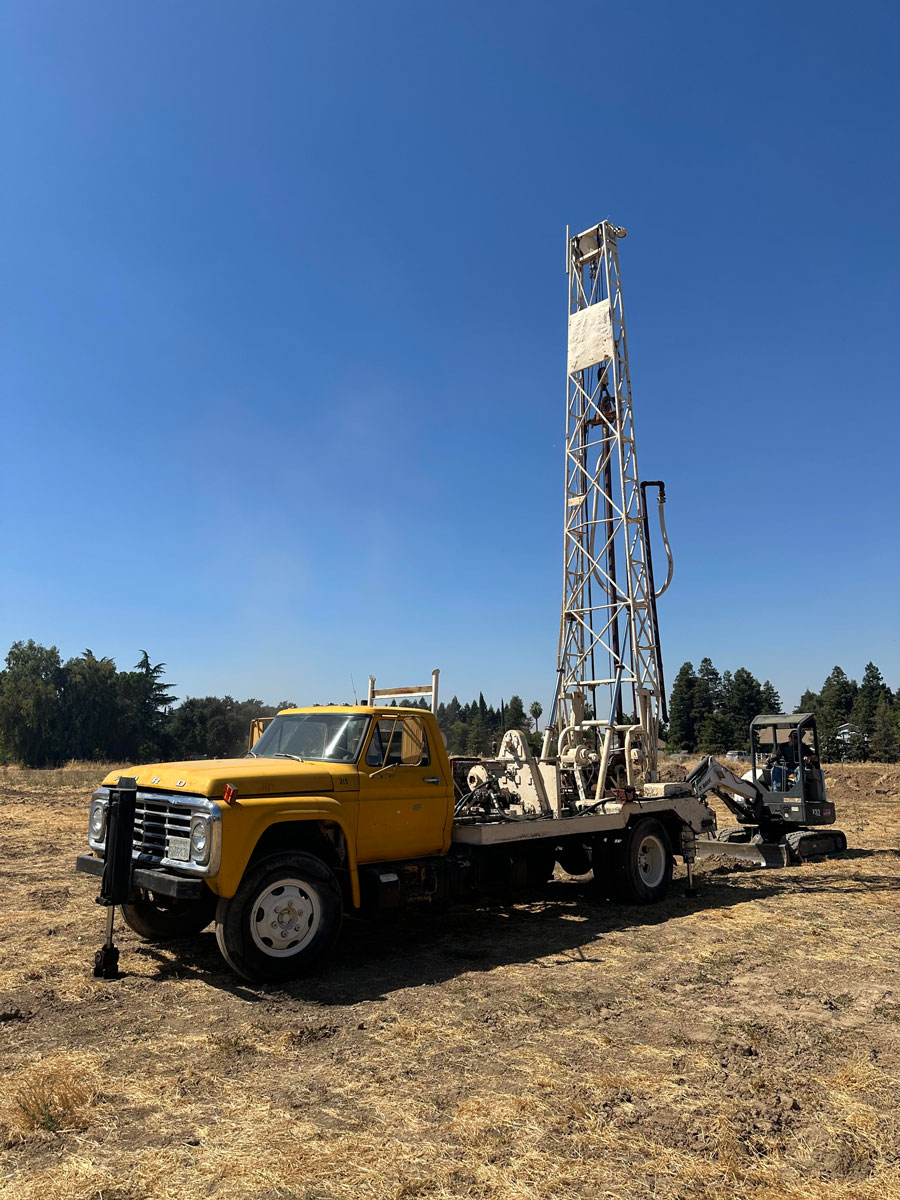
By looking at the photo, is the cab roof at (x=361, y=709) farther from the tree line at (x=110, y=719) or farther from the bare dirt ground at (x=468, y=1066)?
the tree line at (x=110, y=719)

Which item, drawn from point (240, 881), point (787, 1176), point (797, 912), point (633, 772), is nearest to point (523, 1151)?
point (787, 1176)

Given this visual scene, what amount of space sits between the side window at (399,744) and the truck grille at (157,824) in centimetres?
176

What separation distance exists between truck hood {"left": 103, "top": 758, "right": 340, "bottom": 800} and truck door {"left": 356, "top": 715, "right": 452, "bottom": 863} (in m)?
0.32

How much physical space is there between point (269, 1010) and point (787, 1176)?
148 inches

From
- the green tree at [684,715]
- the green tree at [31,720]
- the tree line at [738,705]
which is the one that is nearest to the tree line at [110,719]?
the green tree at [31,720]

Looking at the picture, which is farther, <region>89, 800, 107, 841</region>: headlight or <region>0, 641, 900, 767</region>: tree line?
<region>0, 641, 900, 767</region>: tree line

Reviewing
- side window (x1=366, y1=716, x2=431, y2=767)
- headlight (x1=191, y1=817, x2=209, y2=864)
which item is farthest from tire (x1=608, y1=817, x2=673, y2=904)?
headlight (x1=191, y1=817, x2=209, y2=864)

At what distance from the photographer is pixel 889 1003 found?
20.8 feet

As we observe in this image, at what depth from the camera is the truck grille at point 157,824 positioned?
6812mm

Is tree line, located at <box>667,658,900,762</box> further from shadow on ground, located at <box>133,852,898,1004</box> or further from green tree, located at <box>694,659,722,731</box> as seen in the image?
shadow on ground, located at <box>133,852,898,1004</box>

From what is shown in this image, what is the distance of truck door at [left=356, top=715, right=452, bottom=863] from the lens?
25.2 ft

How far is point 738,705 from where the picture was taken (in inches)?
3472

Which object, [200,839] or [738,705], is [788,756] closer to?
[200,839]

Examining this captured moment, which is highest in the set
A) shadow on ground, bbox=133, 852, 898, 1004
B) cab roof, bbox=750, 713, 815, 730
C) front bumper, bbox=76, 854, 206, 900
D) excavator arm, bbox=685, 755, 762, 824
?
cab roof, bbox=750, 713, 815, 730
